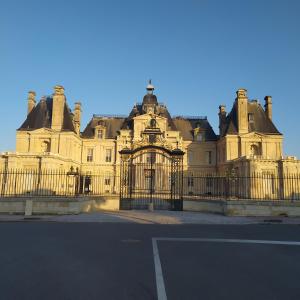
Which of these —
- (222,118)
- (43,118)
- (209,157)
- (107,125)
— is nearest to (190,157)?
(209,157)

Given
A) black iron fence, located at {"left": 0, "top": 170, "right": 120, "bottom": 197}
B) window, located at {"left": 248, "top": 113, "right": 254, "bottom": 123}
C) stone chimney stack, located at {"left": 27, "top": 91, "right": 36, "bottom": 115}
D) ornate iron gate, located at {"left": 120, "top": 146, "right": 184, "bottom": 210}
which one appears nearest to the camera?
ornate iron gate, located at {"left": 120, "top": 146, "right": 184, "bottom": 210}

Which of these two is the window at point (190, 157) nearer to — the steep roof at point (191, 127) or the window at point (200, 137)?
the steep roof at point (191, 127)

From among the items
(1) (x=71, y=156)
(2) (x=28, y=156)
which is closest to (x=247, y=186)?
(1) (x=71, y=156)

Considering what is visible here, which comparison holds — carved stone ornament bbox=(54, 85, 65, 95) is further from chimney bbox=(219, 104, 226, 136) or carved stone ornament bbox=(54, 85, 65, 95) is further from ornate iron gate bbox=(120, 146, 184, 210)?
chimney bbox=(219, 104, 226, 136)

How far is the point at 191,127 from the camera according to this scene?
48312 millimetres

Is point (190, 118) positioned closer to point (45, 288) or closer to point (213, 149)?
point (213, 149)

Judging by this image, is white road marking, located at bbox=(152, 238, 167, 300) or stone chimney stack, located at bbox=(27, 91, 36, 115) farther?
stone chimney stack, located at bbox=(27, 91, 36, 115)

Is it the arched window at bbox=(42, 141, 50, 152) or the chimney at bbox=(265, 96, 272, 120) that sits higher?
the chimney at bbox=(265, 96, 272, 120)

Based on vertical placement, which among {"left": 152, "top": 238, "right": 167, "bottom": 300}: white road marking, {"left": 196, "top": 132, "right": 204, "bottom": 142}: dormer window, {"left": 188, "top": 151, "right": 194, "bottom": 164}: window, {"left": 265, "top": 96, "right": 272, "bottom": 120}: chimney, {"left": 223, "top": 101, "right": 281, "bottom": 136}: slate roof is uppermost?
{"left": 265, "top": 96, "right": 272, "bottom": 120}: chimney

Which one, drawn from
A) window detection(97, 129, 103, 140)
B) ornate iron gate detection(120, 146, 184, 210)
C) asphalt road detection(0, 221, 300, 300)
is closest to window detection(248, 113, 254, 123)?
ornate iron gate detection(120, 146, 184, 210)

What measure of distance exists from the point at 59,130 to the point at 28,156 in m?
7.17

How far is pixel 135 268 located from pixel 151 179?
12.8 metres

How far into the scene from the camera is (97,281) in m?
5.21

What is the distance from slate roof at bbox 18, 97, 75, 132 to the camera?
41.3m
